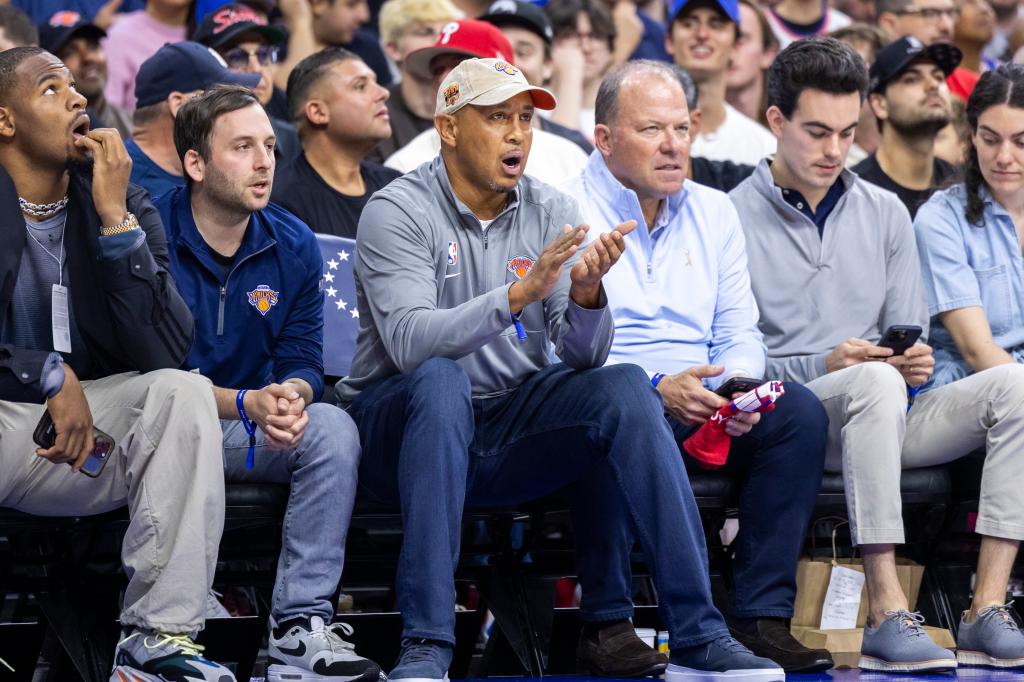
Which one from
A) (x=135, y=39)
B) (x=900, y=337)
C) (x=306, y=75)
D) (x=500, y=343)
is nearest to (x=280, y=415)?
(x=500, y=343)

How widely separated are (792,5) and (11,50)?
515cm

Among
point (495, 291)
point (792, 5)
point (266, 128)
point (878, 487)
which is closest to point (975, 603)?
point (878, 487)

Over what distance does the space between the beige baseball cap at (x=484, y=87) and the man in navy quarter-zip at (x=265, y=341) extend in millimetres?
536

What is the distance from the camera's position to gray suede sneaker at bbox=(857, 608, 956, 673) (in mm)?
3660

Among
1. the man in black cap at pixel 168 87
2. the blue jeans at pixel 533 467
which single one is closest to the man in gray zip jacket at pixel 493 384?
the blue jeans at pixel 533 467

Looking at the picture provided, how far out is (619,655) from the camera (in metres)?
3.59

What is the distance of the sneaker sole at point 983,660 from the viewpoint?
3766mm

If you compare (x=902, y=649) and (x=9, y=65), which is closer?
(x=9, y=65)

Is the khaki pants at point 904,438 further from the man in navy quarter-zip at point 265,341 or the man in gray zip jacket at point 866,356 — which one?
the man in navy quarter-zip at point 265,341

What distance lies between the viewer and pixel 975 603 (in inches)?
153

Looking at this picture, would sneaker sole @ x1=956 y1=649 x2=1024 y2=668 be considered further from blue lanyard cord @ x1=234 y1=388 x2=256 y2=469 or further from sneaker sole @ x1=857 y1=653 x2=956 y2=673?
blue lanyard cord @ x1=234 y1=388 x2=256 y2=469

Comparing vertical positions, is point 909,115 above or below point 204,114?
above

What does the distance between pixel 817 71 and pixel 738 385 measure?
125 cm

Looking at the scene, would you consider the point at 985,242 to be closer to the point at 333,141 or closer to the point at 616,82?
the point at 616,82
